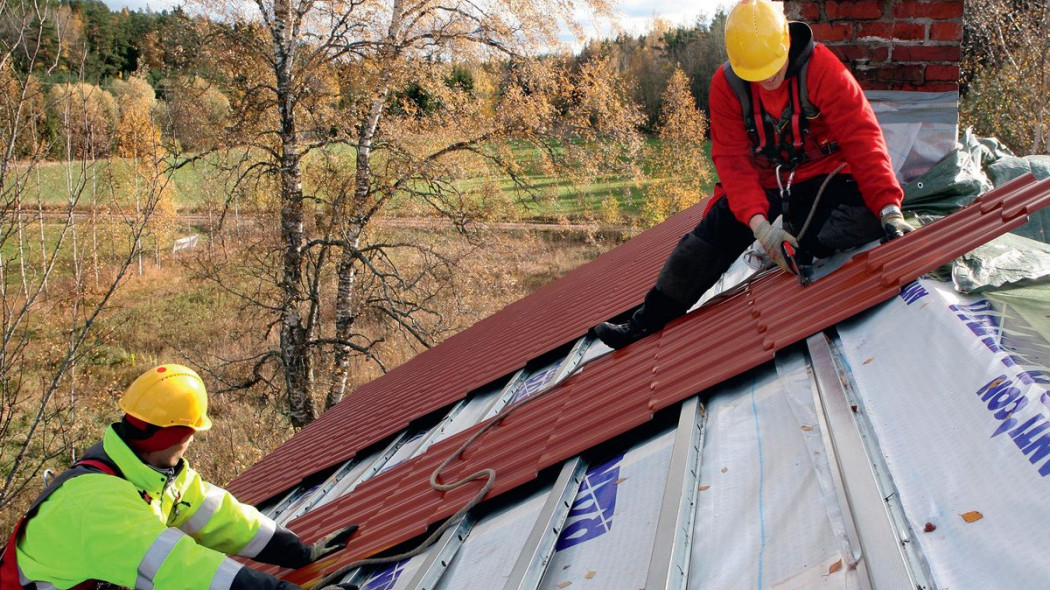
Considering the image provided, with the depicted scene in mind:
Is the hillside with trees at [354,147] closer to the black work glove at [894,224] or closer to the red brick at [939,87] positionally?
the red brick at [939,87]

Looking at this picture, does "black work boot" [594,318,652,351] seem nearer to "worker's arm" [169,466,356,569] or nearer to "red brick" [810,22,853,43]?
"worker's arm" [169,466,356,569]

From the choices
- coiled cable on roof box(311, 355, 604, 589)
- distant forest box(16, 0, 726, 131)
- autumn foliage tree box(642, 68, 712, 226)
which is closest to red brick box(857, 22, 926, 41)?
coiled cable on roof box(311, 355, 604, 589)

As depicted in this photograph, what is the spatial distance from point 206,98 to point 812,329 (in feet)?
59.3

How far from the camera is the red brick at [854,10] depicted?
195 inches

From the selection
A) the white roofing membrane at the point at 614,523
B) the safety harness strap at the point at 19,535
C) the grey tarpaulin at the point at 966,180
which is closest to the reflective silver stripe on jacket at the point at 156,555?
the safety harness strap at the point at 19,535

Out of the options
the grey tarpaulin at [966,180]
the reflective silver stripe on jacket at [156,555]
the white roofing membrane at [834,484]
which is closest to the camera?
the white roofing membrane at [834,484]

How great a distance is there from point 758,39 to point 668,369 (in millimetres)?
1523

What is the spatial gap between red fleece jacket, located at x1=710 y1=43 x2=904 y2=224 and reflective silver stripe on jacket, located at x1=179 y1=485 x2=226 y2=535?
267 centimetres

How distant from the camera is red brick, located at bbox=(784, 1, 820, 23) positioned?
5012 mm

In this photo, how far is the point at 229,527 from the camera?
3449 millimetres

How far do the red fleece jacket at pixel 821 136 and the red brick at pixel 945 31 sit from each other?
159cm

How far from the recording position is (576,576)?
238 centimetres

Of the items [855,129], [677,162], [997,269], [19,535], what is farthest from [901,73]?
[677,162]

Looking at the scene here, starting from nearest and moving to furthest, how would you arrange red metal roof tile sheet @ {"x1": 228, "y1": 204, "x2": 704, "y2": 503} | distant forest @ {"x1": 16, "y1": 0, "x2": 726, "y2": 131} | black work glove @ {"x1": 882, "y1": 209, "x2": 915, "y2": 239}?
black work glove @ {"x1": 882, "y1": 209, "x2": 915, "y2": 239}
red metal roof tile sheet @ {"x1": 228, "y1": 204, "x2": 704, "y2": 503}
distant forest @ {"x1": 16, "y1": 0, "x2": 726, "y2": 131}
